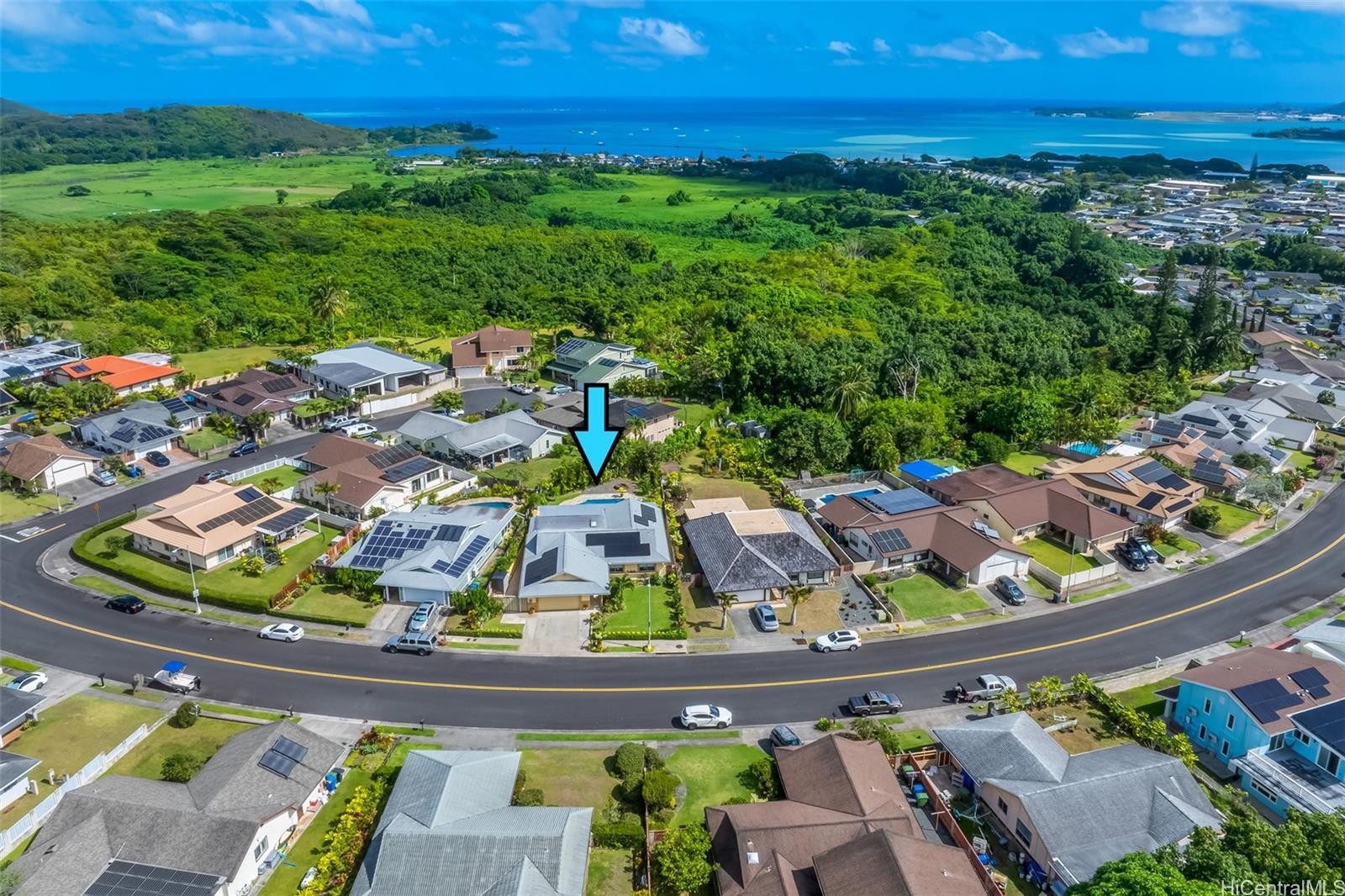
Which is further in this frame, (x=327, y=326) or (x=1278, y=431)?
(x=327, y=326)

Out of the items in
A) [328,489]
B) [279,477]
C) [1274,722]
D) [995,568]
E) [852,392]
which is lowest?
[995,568]

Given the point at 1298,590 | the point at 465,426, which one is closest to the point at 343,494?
the point at 465,426

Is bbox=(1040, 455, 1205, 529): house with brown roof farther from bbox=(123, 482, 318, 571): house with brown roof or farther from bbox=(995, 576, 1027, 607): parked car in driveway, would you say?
bbox=(123, 482, 318, 571): house with brown roof

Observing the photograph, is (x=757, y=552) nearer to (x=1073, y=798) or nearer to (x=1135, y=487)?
(x=1073, y=798)

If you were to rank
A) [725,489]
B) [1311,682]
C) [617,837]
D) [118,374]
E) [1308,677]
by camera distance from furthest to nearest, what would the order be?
[118,374] → [725,489] → [1308,677] → [1311,682] → [617,837]

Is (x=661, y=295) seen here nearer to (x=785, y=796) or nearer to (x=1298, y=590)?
(x=1298, y=590)

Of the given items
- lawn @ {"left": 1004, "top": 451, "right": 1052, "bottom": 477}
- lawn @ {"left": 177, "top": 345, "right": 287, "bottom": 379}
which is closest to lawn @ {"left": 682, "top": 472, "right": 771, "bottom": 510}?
lawn @ {"left": 1004, "top": 451, "right": 1052, "bottom": 477}

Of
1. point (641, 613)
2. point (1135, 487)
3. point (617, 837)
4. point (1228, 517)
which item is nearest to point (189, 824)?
point (617, 837)
